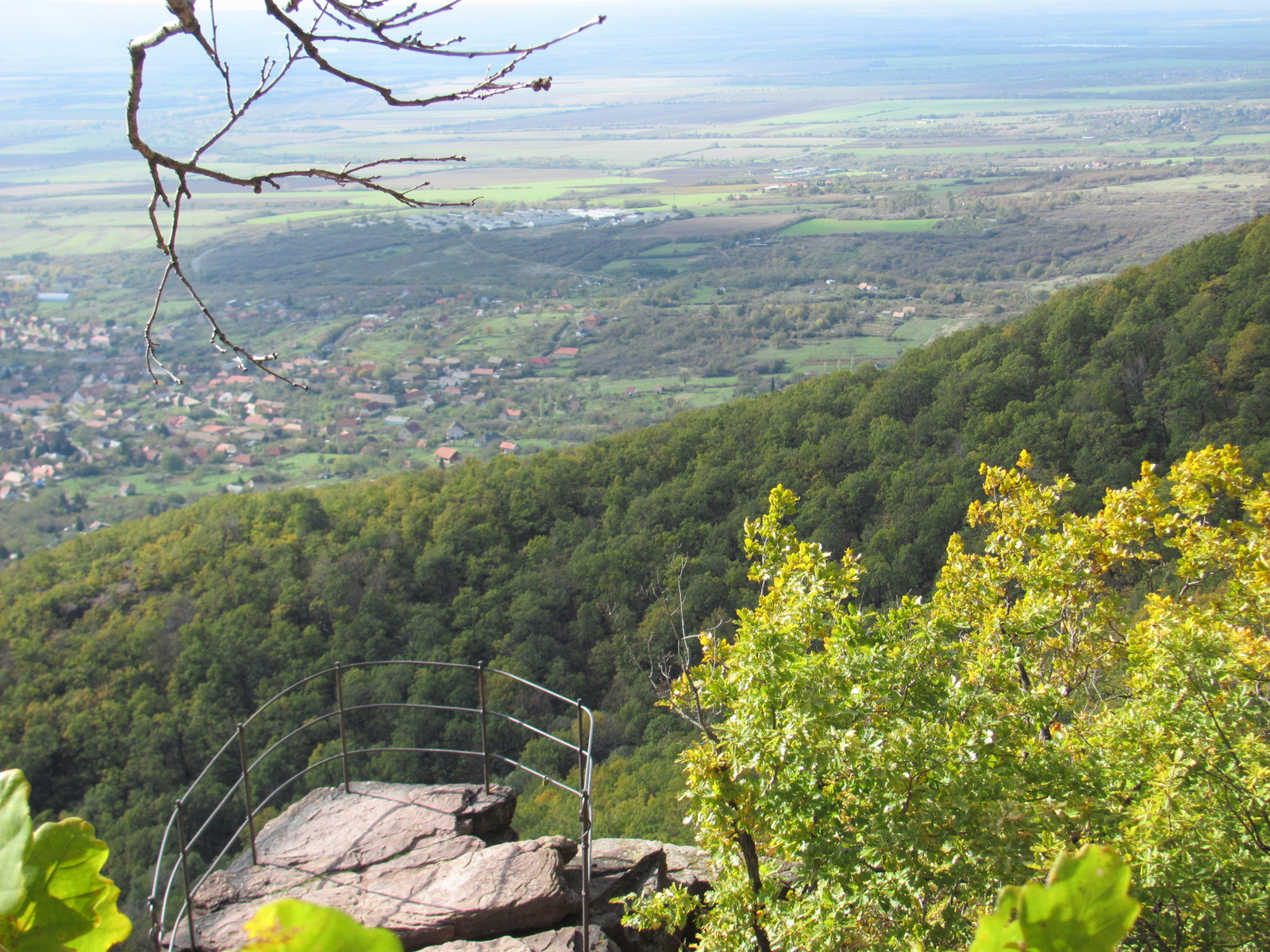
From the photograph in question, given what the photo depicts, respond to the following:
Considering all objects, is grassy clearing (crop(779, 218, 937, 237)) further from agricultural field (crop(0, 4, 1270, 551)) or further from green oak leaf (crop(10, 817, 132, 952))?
green oak leaf (crop(10, 817, 132, 952))

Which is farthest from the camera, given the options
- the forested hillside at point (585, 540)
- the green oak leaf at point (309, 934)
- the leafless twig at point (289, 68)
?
the forested hillside at point (585, 540)

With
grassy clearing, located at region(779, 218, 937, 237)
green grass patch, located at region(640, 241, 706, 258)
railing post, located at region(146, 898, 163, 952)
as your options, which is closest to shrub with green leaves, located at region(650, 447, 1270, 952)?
railing post, located at region(146, 898, 163, 952)

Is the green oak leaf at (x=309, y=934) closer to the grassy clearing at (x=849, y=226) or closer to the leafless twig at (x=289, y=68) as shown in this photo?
the leafless twig at (x=289, y=68)

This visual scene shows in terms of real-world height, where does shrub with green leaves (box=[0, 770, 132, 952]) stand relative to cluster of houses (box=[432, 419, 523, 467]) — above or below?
above

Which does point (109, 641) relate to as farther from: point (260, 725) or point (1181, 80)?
point (1181, 80)

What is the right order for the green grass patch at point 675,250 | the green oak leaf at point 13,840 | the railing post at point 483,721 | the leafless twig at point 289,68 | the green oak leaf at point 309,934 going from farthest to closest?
the green grass patch at point 675,250, the railing post at point 483,721, the leafless twig at point 289,68, the green oak leaf at point 13,840, the green oak leaf at point 309,934

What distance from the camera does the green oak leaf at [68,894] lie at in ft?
2.83

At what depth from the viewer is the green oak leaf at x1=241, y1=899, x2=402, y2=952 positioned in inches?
20.0

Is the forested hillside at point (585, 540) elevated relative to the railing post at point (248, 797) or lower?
lower

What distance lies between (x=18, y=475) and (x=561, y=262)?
4929 centimetres

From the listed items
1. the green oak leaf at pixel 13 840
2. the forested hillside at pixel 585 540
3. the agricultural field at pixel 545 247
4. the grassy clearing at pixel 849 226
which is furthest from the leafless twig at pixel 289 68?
the grassy clearing at pixel 849 226

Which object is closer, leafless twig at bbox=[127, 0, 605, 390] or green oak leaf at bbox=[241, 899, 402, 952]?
green oak leaf at bbox=[241, 899, 402, 952]

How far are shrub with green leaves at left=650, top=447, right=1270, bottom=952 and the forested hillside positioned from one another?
12.8 metres

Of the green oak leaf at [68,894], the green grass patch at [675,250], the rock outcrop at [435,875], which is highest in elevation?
the green grass patch at [675,250]
